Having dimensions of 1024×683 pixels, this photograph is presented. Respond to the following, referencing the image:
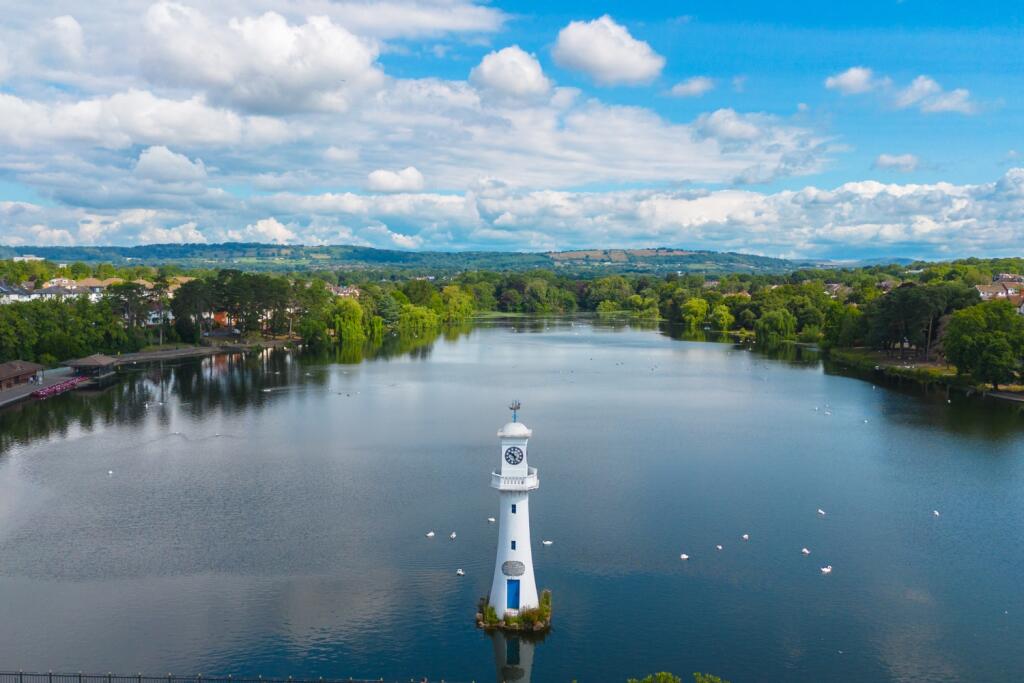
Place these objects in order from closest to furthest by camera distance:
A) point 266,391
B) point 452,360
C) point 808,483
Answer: point 808,483 → point 266,391 → point 452,360

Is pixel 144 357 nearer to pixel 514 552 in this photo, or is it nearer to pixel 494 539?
pixel 494 539

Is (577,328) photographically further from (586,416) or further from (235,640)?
(235,640)

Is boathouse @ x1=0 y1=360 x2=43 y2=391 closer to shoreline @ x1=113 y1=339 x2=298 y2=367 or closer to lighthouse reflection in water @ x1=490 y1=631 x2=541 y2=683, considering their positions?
shoreline @ x1=113 y1=339 x2=298 y2=367

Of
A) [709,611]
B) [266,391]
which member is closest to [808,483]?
[709,611]

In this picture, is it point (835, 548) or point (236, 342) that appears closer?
point (835, 548)

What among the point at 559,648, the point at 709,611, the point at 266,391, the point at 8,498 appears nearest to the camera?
the point at 559,648

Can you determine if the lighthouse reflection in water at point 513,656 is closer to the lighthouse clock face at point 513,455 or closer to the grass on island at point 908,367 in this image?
the lighthouse clock face at point 513,455

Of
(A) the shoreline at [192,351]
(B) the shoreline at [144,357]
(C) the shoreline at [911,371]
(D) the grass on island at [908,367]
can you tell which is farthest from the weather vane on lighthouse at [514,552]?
(A) the shoreline at [192,351]
